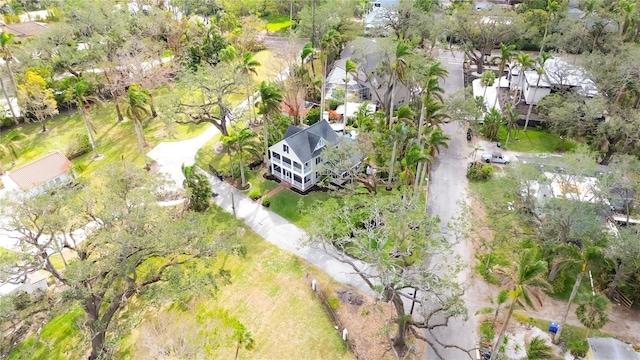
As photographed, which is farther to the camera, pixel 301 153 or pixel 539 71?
pixel 539 71

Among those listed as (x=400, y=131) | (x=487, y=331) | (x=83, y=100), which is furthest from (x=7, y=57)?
(x=487, y=331)

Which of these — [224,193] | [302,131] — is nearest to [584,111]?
[302,131]

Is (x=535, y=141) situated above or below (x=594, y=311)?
below

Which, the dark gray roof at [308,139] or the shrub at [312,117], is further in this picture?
the shrub at [312,117]

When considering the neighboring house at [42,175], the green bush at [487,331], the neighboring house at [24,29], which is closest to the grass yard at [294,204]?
the green bush at [487,331]

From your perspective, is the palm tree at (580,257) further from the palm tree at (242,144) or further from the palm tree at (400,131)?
the palm tree at (242,144)

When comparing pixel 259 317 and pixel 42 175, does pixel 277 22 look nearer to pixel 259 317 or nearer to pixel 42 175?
pixel 42 175

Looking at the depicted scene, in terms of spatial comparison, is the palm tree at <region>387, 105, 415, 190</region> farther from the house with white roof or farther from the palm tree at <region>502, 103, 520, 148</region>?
the palm tree at <region>502, 103, 520, 148</region>
